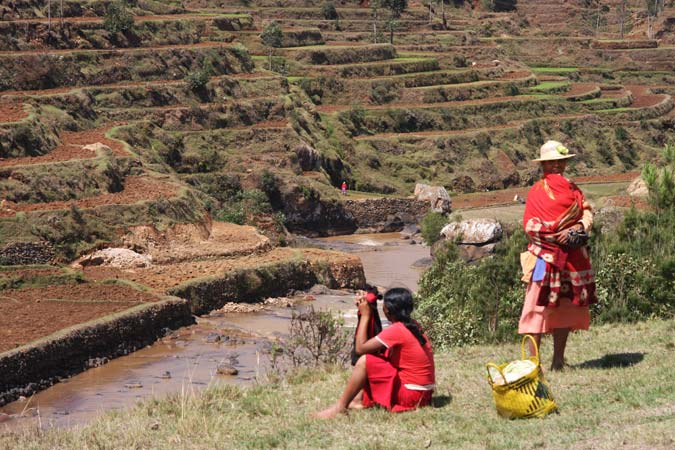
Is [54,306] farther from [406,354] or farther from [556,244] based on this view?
[556,244]

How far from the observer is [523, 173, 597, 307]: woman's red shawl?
45.1 ft

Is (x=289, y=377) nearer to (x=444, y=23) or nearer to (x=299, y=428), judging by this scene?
(x=299, y=428)

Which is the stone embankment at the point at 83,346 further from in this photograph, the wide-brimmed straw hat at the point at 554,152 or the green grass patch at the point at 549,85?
the green grass patch at the point at 549,85

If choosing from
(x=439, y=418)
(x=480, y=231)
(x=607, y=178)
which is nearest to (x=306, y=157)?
(x=607, y=178)

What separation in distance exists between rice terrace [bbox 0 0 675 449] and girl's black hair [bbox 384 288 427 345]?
0.11ft

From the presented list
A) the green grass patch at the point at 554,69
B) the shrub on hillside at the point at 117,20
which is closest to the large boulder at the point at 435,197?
the shrub on hillside at the point at 117,20

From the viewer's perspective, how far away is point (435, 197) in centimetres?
6328

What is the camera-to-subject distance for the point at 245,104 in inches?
2512

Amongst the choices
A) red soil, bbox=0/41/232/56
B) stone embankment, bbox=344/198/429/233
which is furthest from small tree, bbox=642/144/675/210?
red soil, bbox=0/41/232/56

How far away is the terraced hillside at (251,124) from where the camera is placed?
41.1m

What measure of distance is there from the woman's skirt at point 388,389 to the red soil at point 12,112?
35884mm

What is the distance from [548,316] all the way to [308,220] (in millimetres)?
45443

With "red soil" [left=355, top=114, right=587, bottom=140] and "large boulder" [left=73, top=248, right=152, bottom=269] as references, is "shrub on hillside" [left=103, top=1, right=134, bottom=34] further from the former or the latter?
"large boulder" [left=73, top=248, right=152, bottom=269]

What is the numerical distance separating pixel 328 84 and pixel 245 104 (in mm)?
14308
